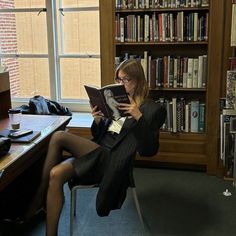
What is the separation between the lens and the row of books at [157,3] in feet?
10.5

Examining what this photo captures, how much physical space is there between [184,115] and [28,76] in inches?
73.3

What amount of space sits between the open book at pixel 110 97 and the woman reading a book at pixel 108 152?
4cm

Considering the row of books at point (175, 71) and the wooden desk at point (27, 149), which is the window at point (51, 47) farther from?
the wooden desk at point (27, 149)

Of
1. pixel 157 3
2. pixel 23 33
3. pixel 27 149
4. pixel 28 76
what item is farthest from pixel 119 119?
pixel 23 33

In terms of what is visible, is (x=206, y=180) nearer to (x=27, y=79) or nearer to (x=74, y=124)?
(x=74, y=124)

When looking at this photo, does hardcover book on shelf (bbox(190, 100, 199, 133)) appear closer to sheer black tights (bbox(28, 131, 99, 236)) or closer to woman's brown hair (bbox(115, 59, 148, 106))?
woman's brown hair (bbox(115, 59, 148, 106))

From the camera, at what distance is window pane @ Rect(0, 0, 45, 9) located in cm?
400

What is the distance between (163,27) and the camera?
10.8ft

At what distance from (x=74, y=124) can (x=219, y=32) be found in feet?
5.33

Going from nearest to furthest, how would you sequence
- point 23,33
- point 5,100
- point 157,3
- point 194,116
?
point 5,100, point 157,3, point 194,116, point 23,33

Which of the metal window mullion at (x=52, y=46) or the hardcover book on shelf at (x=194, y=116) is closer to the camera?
the hardcover book on shelf at (x=194, y=116)

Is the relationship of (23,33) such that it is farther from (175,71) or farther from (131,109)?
(131,109)

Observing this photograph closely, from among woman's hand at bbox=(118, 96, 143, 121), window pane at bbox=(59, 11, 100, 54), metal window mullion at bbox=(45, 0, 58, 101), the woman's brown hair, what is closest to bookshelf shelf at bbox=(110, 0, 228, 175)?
window pane at bbox=(59, 11, 100, 54)

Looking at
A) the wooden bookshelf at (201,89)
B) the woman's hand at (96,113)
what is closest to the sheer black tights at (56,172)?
the woman's hand at (96,113)
